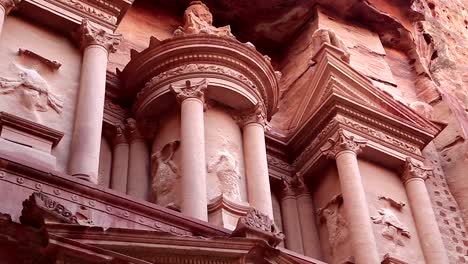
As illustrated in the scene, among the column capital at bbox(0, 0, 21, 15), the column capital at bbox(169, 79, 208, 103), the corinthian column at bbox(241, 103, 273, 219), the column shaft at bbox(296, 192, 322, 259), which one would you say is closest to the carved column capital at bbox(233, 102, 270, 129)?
the corinthian column at bbox(241, 103, 273, 219)

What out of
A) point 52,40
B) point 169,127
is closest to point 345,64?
point 169,127

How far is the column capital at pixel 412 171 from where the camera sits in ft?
46.8

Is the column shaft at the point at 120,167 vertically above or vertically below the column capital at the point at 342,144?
below

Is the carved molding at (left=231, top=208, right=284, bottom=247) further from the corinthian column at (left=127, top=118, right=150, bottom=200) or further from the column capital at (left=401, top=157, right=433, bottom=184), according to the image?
the column capital at (left=401, top=157, right=433, bottom=184)

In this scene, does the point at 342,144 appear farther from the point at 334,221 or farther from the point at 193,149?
the point at 193,149

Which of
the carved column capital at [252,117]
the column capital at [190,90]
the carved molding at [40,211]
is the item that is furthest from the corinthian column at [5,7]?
the carved molding at [40,211]

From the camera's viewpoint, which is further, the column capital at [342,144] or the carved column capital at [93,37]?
the column capital at [342,144]

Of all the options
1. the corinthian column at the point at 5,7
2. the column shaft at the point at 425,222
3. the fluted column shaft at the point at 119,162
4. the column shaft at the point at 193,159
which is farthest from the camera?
the column shaft at the point at 425,222

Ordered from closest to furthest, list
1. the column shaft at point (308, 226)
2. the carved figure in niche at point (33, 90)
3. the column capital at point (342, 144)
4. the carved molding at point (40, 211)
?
the carved molding at point (40, 211), the carved figure in niche at point (33, 90), the column shaft at point (308, 226), the column capital at point (342, 144)

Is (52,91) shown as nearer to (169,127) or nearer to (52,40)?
(52,40)

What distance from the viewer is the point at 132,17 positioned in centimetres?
1566

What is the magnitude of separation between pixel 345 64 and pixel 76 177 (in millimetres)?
6863

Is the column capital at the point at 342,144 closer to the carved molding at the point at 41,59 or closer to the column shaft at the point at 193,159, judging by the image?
the column shaft at the point at 193,159

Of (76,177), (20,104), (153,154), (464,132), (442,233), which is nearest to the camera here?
(76,177)
